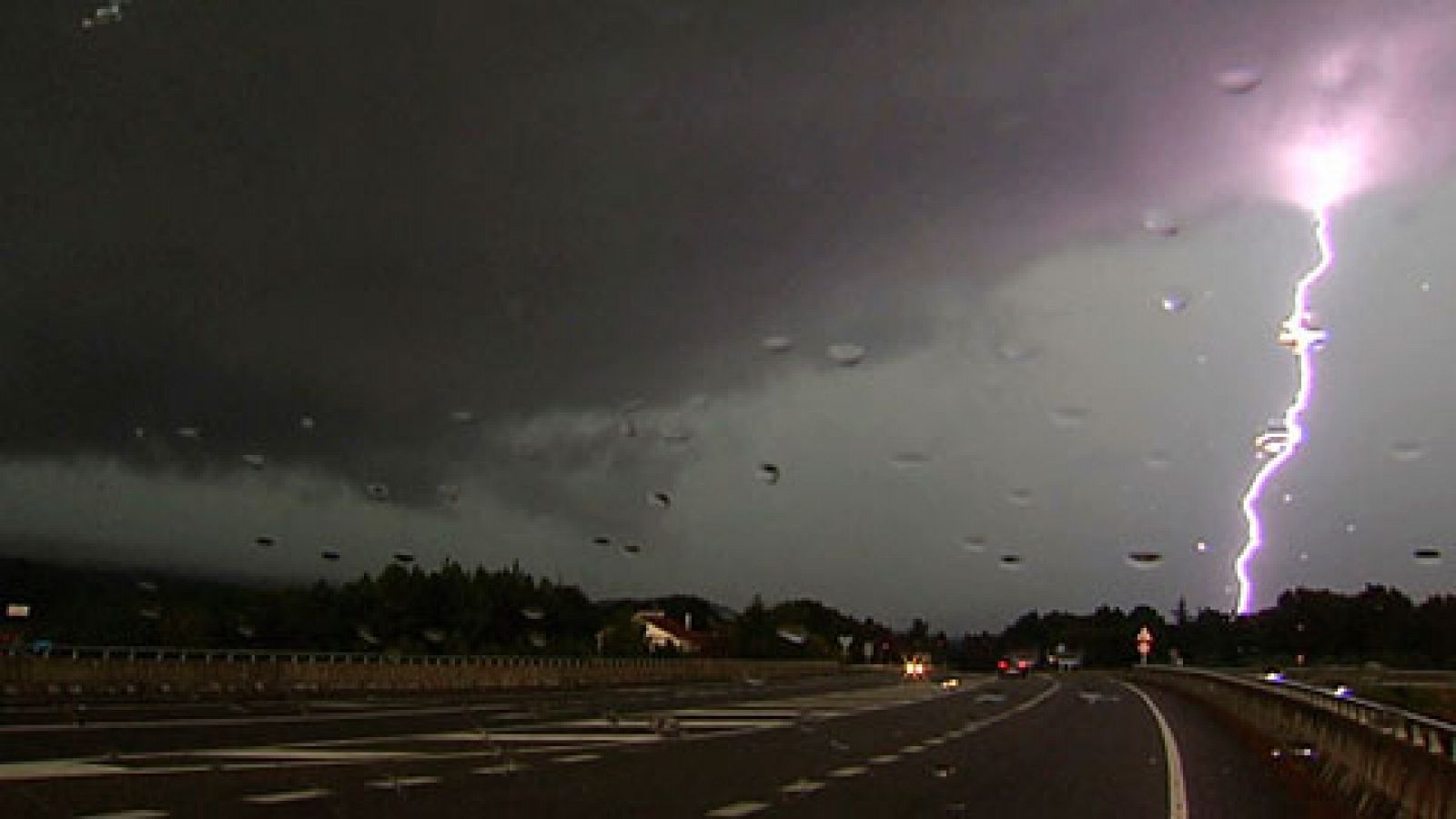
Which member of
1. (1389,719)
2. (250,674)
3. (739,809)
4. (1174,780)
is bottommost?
(739,809)

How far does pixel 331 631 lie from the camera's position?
126 m

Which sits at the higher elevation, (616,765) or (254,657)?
(254,657)

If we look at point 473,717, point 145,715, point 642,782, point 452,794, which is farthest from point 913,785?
point 145,715

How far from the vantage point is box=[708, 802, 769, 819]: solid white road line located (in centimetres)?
1335

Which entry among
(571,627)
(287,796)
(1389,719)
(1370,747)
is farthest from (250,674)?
(571,627)

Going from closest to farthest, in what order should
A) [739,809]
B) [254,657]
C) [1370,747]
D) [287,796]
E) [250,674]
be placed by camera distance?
[287,796] → [739,809] → [1370,747] → [250,674] → [254,657]

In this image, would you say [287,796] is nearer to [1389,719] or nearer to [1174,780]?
[1174,780]

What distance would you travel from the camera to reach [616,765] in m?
18.0

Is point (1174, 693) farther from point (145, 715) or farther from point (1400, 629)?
point (1400, 629)

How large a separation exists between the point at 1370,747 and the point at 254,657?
40213mm

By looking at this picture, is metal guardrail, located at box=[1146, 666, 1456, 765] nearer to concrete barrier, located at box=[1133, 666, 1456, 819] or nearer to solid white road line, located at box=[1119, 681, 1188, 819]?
concrete barrier, located at box=[1133, 666, 1456, 819]

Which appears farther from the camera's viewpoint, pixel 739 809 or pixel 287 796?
pixel 739 809

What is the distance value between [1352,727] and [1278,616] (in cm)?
15281

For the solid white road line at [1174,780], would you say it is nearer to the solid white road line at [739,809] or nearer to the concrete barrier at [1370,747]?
the concrete barrier at [1370,747]
